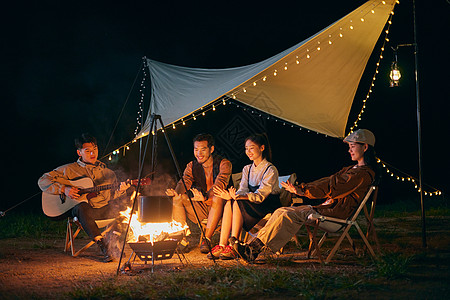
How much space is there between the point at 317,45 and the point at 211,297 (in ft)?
9.87

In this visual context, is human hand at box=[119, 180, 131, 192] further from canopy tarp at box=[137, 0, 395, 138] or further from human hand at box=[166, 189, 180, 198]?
canopy tarp at box=[137, 0, 395, 138]

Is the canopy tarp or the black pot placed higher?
the canopy tarp

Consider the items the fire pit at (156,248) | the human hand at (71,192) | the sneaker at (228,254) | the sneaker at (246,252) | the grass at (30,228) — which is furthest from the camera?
the grass at (30,228)

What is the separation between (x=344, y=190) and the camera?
3.41m

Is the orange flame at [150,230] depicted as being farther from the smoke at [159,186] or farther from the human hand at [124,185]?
the smoke at [159,186]

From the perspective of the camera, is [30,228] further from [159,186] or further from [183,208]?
[183,208]

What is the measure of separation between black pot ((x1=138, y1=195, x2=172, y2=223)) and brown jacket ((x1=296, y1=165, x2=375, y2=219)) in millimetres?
1183

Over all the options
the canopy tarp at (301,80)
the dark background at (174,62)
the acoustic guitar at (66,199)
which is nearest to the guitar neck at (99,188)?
the acoustic guitar at (66,199)

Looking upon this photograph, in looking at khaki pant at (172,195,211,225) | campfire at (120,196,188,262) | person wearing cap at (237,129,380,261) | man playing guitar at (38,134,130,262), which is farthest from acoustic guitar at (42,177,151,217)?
person wearing cap at (237,129,380,261)

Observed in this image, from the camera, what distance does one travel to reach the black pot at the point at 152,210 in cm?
322

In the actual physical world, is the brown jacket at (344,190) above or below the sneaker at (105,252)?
above

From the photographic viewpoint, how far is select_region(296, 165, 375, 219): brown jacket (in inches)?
135

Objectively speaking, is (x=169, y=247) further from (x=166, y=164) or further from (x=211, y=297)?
(x=166, y=164)

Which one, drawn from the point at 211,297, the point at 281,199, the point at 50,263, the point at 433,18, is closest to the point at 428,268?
the point at 281,199
